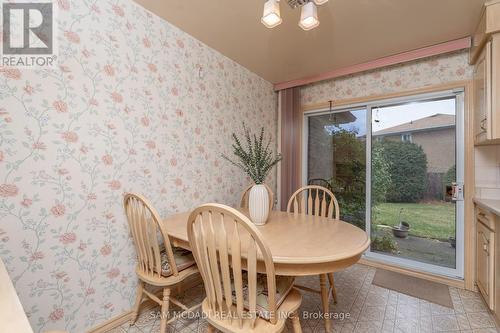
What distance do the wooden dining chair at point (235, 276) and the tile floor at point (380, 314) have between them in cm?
67

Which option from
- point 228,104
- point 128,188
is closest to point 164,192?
point 128,188

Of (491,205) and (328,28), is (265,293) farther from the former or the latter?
(328,28)

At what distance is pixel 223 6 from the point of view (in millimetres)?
1773

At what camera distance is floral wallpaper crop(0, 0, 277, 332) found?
1.29 m

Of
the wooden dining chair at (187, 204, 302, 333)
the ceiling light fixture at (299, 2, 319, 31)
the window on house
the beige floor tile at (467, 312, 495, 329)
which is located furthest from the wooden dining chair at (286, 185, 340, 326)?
the ceiling light fixture at (299, 2, 319, 31)

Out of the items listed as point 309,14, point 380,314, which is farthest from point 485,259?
point 309,14

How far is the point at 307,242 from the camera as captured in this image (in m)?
1.27

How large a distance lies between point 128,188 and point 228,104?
4.55 feet

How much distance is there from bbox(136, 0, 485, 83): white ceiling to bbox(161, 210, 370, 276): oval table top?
1600 millimetres

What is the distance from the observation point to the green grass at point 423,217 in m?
2.39

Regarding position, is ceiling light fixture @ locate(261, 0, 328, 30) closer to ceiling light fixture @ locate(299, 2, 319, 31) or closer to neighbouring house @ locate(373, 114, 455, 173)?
ceiling light fixture @ locate(299, 2, 319, 31)

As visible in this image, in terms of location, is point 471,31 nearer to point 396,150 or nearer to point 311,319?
point 396,150

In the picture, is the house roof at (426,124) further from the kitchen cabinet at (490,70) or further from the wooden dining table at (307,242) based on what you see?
the wooden dining table at (307,242)

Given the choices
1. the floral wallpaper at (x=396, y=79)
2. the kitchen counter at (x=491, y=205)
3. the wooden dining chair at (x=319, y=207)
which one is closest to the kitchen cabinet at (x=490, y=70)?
the floral wallpaper at (x=396, y=79)
